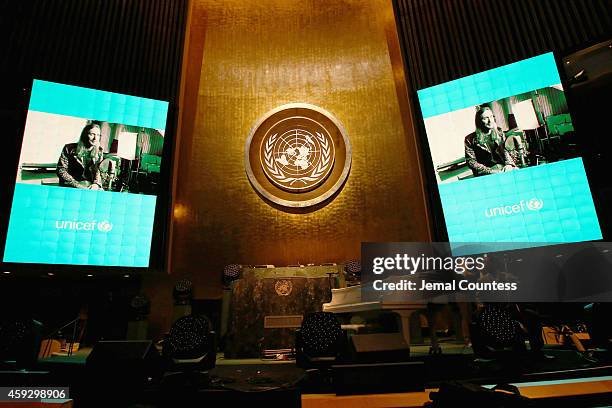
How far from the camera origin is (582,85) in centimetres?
541

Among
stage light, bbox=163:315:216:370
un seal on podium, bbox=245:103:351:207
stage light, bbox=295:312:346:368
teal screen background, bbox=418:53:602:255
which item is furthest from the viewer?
un seal on podium, bbox=245:103:351:207

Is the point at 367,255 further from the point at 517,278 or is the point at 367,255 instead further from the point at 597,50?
the point at 597,50

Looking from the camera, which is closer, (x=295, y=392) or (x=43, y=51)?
(x=295, y=392)

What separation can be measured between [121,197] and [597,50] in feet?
22.6

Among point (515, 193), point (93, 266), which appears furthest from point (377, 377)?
point (93, 266)

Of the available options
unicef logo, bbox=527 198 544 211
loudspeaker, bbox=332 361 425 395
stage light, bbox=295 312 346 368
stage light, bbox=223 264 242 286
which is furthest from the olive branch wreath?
loudspeaker, bbox=332 361 425 395

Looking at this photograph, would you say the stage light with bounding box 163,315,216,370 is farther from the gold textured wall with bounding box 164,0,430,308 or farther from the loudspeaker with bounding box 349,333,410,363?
the gold textured wall with bounding box 164,0,430,308

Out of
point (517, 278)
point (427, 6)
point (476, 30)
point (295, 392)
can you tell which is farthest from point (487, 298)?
point (427, 6)

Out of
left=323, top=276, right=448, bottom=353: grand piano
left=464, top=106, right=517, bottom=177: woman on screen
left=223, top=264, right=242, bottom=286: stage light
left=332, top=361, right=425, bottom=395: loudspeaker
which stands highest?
left=464, top=106, right=517, bottom=177: woman on screen

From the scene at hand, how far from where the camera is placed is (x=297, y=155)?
21.2 ft

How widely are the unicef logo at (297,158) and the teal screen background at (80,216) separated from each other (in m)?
2.02
